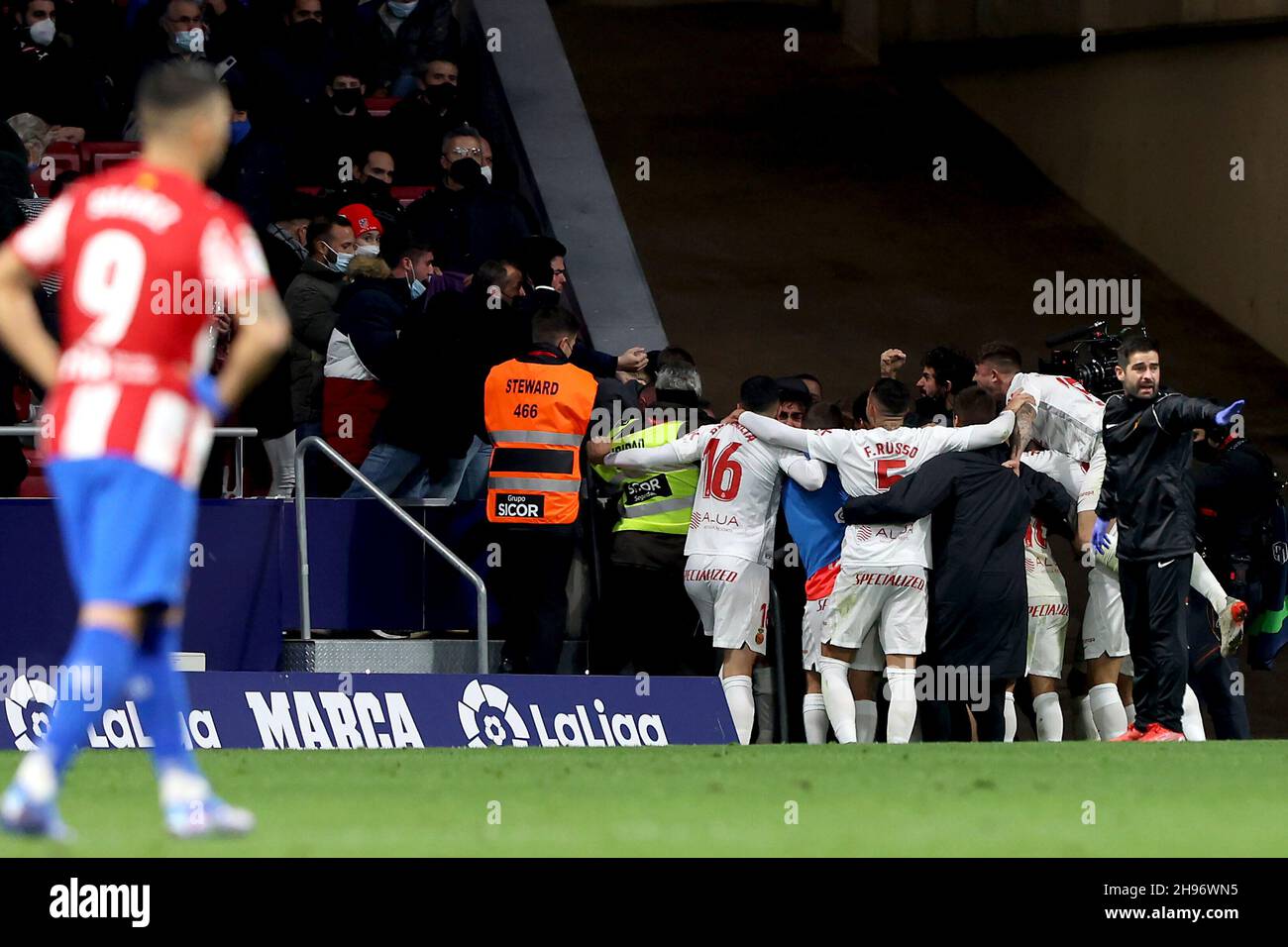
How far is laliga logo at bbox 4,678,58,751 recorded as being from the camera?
444 inches

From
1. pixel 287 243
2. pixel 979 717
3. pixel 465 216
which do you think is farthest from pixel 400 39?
pixel 979 717

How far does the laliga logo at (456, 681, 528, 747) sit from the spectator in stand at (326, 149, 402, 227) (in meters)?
4.19

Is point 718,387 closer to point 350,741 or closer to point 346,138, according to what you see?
point 346,138

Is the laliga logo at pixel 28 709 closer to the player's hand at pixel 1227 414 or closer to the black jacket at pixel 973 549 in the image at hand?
the black jacket at pixel 973 549

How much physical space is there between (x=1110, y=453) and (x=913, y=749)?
2283 mm

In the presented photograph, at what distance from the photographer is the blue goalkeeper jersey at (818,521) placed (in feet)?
41.3

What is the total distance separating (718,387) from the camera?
20172mm

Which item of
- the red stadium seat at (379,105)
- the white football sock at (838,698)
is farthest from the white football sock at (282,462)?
the red stadium seat at (379,105)

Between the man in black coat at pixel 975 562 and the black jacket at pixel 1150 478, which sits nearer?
the black jacket at pixel 1150 478

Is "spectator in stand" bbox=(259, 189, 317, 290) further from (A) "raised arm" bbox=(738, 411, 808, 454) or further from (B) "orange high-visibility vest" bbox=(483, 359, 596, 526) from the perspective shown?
(A) "raised arm" bbox=(738, 411, 808, 454)

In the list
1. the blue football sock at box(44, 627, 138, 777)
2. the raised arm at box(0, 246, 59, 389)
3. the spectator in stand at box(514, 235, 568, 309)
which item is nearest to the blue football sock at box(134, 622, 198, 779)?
the blue football sock at box(44, 627, 138, 777)

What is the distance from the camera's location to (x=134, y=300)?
5781mm

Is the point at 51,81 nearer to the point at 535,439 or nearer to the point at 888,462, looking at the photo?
the point at 535,439

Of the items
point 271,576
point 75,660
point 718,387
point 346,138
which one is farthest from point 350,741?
point 718,387
